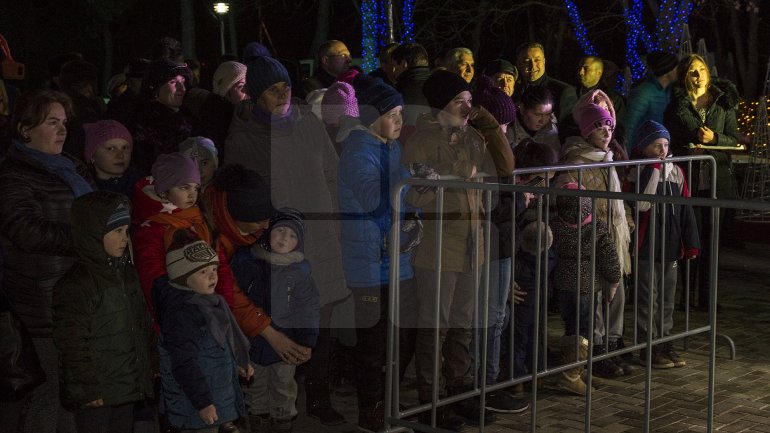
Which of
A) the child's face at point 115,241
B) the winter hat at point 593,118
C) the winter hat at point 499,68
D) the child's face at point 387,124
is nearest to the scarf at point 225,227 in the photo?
the child's face at point 115,241

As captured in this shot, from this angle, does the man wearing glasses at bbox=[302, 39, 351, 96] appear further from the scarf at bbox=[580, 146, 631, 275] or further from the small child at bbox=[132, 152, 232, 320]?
the small child at bbox=[132, 152, 232, 320]

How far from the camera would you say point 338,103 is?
795 centimetres

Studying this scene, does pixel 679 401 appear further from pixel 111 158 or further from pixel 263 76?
pixel 111 158

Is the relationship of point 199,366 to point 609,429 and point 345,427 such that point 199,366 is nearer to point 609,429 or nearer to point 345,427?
point 345,427

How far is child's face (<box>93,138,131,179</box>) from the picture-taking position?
6.86 m

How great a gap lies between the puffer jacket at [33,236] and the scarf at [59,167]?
2 centimetres

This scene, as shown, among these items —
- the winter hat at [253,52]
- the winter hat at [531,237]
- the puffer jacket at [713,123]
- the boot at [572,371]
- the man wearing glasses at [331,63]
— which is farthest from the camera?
the puffer jacket at [713,123]

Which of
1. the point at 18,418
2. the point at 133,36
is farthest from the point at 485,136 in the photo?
the point at 133,36

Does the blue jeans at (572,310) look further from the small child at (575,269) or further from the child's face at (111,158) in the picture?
the child's face at (111,158)

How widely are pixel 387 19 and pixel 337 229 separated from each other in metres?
15.1

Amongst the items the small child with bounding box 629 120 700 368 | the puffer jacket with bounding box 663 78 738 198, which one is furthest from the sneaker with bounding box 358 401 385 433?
the puffer jacket with bounding box 663 78 738 198

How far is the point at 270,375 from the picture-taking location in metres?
6.89

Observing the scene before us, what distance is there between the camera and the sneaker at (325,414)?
7.37 metres

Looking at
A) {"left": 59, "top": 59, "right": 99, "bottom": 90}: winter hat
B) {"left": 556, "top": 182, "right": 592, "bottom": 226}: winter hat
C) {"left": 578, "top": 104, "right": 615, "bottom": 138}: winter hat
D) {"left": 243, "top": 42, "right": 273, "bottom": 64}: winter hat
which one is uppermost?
{"left": 243, "top": 42, "right": 273, "bottom": 64}: winter hat
